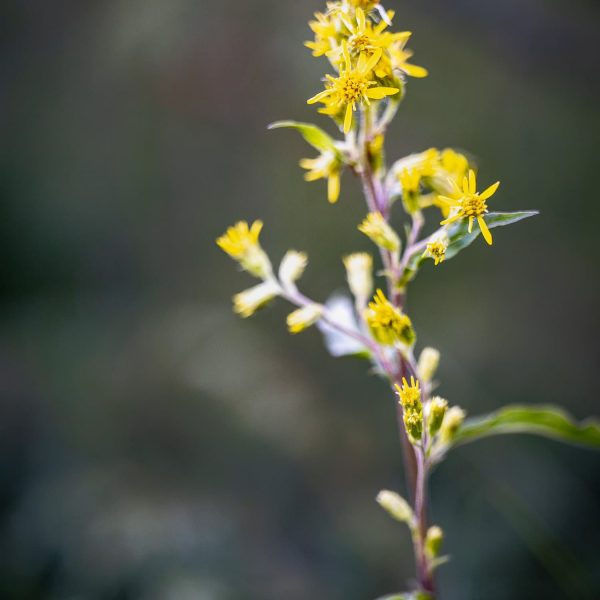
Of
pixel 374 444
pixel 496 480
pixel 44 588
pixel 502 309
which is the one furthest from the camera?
pixel 502 309

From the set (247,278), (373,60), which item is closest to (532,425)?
(373,60)

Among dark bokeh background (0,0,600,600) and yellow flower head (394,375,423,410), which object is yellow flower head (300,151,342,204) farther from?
dark bokeh background (0,0,600,600)

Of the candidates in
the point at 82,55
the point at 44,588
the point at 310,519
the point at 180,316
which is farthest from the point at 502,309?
the point at 82,55

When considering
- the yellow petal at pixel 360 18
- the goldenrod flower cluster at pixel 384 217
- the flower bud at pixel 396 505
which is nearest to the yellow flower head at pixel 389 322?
the goldenrod flower cluster at pixel 384 217

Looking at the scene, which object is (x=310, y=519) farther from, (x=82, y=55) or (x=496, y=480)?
(x=82, y=55)

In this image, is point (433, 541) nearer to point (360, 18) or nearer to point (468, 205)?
point (468, 205)

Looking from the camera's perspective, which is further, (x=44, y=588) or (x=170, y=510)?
(x=170, y=510)

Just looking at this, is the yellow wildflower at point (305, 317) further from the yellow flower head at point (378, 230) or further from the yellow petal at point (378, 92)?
the yellow petal at point (378, 92)

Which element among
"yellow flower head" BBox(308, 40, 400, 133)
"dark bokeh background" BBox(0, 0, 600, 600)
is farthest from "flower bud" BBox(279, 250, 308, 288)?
Result: "dark bokeh background" BBox(0, 0, 600, 600)
